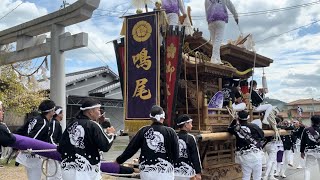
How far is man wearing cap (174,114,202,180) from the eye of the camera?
5.09 metres

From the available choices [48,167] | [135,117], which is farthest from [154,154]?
[135,117]

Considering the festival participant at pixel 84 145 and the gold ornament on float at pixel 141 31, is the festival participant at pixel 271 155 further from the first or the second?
the festival participant at pixel 84 145

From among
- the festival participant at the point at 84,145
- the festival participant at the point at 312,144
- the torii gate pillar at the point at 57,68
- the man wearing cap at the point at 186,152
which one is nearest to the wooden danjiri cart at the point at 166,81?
the man wearing cap at the point at 186,152

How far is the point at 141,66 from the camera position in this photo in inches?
287

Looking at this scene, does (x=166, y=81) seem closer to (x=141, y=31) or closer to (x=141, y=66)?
(x=141, y=66)

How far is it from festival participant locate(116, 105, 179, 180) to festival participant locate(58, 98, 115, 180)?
1.86ft

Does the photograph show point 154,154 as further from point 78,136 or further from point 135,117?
point 135,117

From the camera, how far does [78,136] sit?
12.7 ft

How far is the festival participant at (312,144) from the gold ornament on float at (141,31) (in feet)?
13.1

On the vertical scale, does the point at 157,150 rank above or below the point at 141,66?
below

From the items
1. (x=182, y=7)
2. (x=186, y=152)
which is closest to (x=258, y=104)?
(x=182, y=7)

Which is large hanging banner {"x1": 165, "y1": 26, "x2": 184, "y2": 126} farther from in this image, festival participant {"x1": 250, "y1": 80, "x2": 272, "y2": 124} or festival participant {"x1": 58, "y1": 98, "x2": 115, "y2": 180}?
festival participant {"x1": 58, "y1": 98, "x2": 115, "y2": 180}

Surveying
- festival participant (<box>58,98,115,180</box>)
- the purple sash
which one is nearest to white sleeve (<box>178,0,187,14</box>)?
the purple sash

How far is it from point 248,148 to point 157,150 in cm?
289
